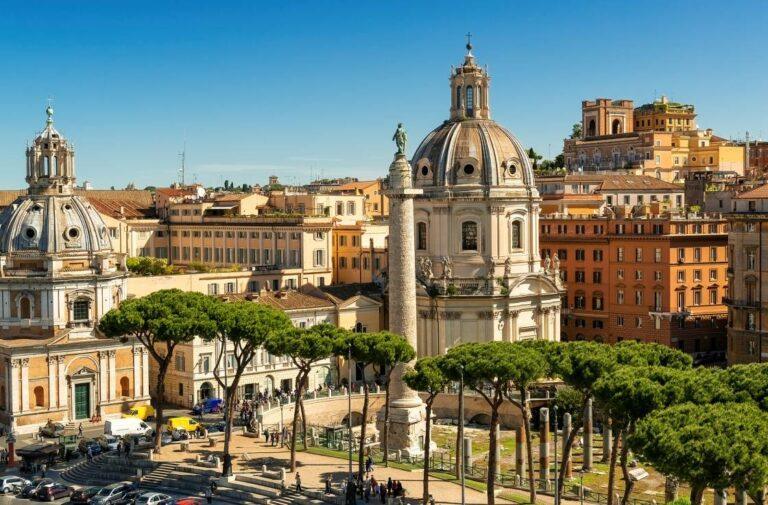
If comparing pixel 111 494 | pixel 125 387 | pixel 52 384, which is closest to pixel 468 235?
pixel 125 387

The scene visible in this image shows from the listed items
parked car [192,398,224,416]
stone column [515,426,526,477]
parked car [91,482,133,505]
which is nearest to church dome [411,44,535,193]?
parked car [192,398,224,416]

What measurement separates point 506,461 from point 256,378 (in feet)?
68.9

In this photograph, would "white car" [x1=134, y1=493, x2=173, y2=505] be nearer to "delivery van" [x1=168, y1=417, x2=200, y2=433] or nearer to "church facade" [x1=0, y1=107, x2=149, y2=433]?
"delivery van" [x1=168, y1=417, x2=200, y2=433]

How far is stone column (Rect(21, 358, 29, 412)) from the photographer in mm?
70831

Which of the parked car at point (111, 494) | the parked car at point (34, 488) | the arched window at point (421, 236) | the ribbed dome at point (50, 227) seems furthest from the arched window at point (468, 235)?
the parked car at point (34, 488)

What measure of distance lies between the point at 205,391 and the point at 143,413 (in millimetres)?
4794

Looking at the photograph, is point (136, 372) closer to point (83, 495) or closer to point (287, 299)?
point (287, 299)

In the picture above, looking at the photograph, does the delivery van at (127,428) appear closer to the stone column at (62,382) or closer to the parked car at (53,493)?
the stone column at (62,382)

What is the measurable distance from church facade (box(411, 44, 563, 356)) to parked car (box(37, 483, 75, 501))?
104ft

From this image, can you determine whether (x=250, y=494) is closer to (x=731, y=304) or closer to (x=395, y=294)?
(x=395, y=294)

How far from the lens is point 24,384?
71.1 meters

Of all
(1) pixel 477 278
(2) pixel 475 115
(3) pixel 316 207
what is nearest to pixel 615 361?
(1) pixel 477 278

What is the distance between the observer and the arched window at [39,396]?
236ft

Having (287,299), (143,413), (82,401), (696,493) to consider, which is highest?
(287,299)
